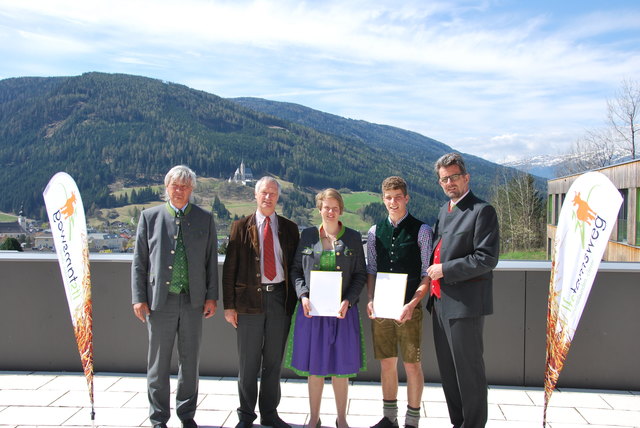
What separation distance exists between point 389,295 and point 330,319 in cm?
41

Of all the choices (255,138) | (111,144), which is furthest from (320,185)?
(111,144)

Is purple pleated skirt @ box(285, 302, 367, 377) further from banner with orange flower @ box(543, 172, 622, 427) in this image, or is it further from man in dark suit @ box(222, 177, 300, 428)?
banner with orange flower @ box(543, 172, 622, 427)

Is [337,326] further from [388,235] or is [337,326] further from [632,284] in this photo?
[632,284]

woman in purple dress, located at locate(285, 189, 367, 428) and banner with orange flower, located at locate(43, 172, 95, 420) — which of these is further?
banner with orange flower, located at locate(43, 172, 95, 420)

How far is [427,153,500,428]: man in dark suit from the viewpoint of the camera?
9.55 ft

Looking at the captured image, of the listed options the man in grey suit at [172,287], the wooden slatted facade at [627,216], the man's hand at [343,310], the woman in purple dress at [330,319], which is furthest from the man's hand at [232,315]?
the wooden slatted facade at [627,216]

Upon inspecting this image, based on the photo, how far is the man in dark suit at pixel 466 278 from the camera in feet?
9.55

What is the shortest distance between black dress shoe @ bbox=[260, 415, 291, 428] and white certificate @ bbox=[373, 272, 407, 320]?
0.98 m

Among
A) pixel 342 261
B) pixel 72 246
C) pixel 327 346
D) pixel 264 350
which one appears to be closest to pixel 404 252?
pixel 342 261

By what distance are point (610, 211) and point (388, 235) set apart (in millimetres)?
1232

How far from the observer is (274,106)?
440 feet

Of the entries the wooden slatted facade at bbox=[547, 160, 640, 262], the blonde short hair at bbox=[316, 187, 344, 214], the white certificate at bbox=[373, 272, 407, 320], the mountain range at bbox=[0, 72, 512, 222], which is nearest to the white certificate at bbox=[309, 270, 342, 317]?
the white certificate at bbox=[373, 272, 407, 320]

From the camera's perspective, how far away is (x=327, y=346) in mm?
3152

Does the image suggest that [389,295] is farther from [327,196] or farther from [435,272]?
[327,196]
